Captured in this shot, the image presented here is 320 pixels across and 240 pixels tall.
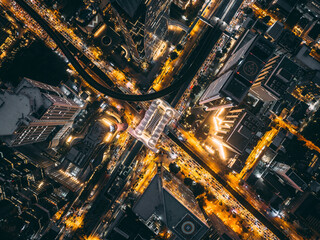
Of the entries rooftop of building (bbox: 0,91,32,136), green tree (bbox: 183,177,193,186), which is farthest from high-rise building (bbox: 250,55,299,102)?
rooftop of building (bbox: 0,91,32,136)

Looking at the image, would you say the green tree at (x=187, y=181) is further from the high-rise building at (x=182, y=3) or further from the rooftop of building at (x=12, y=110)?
the high-rise building at (x=182, y=3)

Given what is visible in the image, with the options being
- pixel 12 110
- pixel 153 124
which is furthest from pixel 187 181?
pixel 12 110

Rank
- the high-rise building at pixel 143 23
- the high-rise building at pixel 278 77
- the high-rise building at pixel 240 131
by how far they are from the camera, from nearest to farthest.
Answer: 1. the high-rise building at pixel 143 23
2. the high-rise building at pixel 278 77
3. the high-rise building at pixel 240 131

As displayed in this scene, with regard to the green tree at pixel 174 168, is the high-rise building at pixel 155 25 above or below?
above

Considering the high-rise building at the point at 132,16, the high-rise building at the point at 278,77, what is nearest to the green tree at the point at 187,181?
the high-rise building at the point at 278,77

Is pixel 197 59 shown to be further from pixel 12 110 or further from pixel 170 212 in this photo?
pixel 12 110

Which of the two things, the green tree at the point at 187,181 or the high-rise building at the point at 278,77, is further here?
the green tree at the point at 187,181

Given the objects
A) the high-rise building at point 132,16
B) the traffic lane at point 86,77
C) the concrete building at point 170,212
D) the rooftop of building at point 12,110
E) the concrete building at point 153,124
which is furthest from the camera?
the traffic lane at point 86,77

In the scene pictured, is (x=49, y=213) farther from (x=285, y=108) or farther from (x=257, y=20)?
(x=257, y=20)

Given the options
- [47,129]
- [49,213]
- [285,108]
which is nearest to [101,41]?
[47,129]
